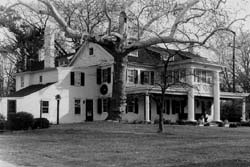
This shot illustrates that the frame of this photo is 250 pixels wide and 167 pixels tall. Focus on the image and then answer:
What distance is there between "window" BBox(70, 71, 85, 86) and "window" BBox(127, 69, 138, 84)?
13.6 ft

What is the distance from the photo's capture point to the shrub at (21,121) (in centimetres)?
2784

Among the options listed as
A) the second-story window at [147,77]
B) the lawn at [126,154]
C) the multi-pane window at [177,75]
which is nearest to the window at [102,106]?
the second-story window at [147,77]

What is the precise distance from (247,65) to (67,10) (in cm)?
3103

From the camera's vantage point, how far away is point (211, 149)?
606 inches

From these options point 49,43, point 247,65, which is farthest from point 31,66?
point 247,65

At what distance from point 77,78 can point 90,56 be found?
10.6 ft

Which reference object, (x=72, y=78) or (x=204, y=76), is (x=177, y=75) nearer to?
(x=72, y=78)

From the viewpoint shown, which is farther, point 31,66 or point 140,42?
point 31,66

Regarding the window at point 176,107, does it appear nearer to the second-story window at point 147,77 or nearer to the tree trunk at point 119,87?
the second-story window at point 147,77

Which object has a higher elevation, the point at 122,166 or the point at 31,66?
the point at 31,66

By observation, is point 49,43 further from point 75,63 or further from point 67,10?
point 67,10

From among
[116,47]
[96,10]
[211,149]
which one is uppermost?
[96,10]

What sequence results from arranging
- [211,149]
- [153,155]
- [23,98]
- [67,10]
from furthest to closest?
[23,98]
[67,10]
[211,149]
[153,155]

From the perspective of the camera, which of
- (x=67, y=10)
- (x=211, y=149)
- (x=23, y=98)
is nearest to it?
(x=211, y=149)
